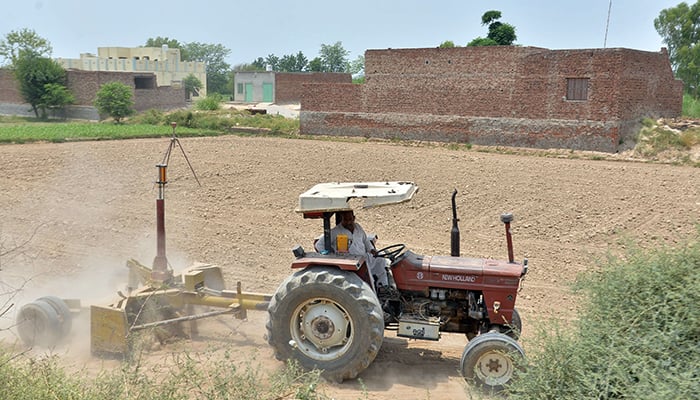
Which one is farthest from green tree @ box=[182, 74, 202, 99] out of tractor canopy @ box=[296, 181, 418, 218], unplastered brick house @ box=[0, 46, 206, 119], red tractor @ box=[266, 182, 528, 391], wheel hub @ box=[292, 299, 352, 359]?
wheel hub @ box=[292, 299, 352, 359]

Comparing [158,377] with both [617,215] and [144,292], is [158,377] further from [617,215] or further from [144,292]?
[617,215]

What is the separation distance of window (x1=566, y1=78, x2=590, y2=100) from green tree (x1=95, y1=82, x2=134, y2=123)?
2458 cm

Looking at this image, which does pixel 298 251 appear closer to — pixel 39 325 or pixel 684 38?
pixel 39 325

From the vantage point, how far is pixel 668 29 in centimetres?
5391

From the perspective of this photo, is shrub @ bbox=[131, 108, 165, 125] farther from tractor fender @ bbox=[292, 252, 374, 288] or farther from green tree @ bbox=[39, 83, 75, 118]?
tractor fender @ bbox=[292, 252, 374, 288]

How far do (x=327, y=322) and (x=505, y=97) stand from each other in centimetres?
2083

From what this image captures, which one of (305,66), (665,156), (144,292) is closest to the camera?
(144,292)

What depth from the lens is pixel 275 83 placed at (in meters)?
55.2

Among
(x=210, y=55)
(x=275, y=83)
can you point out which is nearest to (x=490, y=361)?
(x=275, y=83)

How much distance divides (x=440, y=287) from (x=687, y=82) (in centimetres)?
4711

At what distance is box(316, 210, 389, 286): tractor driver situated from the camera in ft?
22.5

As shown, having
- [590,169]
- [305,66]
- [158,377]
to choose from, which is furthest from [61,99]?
[305,66]

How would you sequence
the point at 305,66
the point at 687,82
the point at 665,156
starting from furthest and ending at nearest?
the point at 305,66 → the point at 687,82 → the point at 665,156

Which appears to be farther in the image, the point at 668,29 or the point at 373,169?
the point at 668,29
